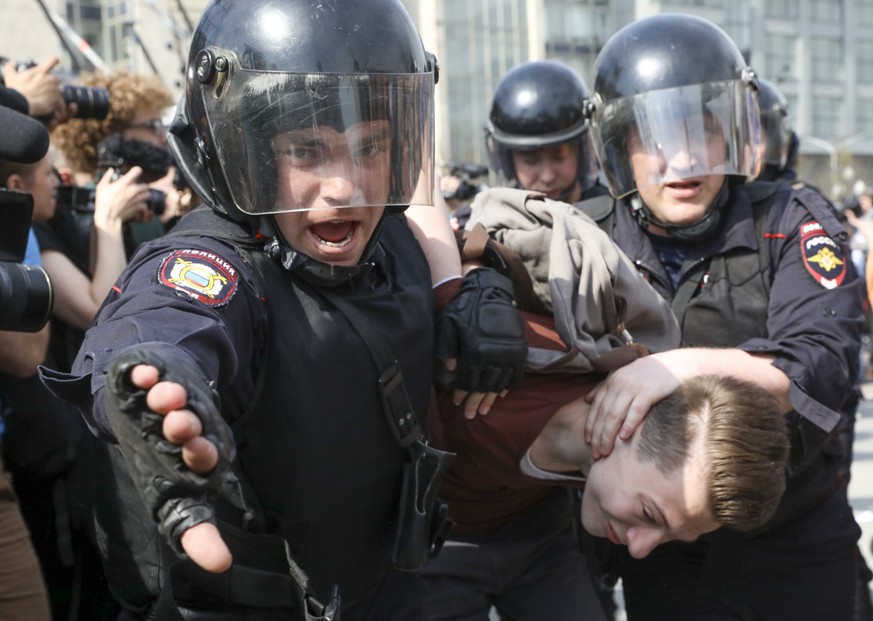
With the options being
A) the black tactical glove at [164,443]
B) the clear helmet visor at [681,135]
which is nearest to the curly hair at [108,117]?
the clear helmet visor at [681,135]

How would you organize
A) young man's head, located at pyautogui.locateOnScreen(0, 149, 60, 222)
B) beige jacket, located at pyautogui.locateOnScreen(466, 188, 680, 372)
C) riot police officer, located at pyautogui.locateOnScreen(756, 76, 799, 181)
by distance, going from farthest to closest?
riot police officer, located at pyautogui.locateOnScreen(756, 76, 799, 181), young man's head, located at pyautogui.locateOnScreen(0, 149, 60, 222), beige jacket, located at pyautogui.locateOnScreen(466, 188, 680, 372)

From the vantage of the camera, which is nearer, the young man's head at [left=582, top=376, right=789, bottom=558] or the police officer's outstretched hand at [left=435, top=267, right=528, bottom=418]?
the police officer's outstretched hand at [left=435, top=267, right=528, bottom=418]

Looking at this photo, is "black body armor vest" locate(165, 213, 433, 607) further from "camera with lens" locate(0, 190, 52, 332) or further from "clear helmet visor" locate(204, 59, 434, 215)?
"camera with lens" locate(0, 190, 52, 332)

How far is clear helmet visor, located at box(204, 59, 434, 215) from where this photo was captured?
6.44 feet

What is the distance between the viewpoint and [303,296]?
2.01m

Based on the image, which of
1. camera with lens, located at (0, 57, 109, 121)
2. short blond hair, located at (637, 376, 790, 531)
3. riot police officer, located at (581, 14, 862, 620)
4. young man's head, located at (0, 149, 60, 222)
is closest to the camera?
short blond hair, located at (637, 376, 790, 531)

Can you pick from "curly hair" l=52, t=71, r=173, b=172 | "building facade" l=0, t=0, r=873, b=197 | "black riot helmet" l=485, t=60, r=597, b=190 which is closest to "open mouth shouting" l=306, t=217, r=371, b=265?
"curly hair" l=52, t=71, r=173, b=172

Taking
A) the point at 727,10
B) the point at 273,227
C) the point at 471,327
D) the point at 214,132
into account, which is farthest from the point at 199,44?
the point at 727,10

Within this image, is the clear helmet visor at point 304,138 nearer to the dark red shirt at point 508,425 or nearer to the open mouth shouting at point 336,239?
the open mouth shouting at point 336,239

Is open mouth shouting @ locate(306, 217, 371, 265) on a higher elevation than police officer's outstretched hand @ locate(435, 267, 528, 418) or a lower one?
higher

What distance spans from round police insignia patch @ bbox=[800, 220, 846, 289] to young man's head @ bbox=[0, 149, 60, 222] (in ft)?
6.39

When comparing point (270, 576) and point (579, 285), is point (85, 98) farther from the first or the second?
point (270, 576)

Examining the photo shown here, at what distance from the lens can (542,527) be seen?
9.45 ft

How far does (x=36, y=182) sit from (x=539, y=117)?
1.98 metres
